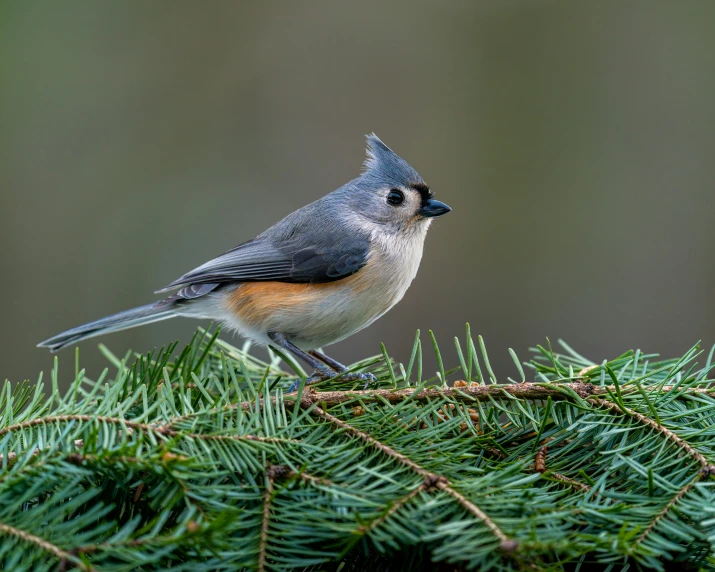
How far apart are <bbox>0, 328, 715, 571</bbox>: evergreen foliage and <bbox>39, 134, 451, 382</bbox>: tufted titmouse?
0.79m

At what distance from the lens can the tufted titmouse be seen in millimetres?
2209

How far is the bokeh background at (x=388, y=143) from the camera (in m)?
4.30

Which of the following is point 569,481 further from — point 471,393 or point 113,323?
point 113,323

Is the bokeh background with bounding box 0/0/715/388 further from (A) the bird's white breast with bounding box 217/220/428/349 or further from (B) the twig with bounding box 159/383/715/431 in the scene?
(B) the twig with bounding box 159/383/715/431

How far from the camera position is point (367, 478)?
103 cm

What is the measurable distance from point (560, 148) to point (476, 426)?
12.1 ft

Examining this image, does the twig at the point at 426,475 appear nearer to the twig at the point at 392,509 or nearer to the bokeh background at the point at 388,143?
the twig at the point at 392,509

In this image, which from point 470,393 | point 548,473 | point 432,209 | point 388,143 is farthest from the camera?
point 388,143

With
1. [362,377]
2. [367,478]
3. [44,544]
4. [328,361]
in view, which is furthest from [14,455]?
[328,361]

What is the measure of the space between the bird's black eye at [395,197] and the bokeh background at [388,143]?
1.79m

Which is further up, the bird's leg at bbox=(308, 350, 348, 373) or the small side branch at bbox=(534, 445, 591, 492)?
the small side branch at bbox=(534, 445, 591, 492)

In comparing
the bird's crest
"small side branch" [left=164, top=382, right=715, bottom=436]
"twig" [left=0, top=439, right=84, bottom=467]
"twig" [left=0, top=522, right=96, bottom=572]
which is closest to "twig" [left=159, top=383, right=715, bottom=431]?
"small side branch" [left=164, top=382, right=715, bottom=436]

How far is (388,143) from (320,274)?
2.53 m

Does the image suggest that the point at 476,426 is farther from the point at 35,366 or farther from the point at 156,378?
the point at 35,366
